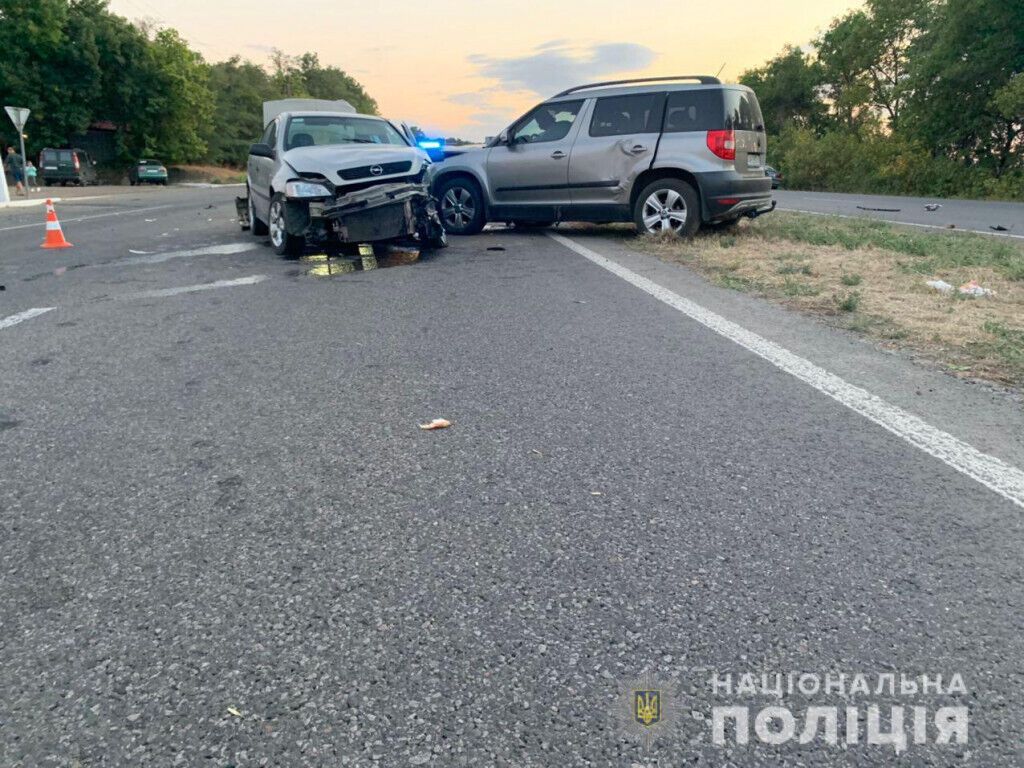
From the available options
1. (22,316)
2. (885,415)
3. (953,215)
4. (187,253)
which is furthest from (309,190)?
(953,215)

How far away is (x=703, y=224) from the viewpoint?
11.4 meters

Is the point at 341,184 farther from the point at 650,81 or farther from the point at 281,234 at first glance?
the point at 650,81

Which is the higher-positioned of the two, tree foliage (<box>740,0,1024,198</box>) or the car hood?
tree foliage (<box>740,0,1024,198</box>)

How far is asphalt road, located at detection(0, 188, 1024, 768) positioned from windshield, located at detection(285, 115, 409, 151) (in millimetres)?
5651

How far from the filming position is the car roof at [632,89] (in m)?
10.2

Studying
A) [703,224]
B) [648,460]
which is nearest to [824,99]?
[703,224]

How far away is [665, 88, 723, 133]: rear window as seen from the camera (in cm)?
1018

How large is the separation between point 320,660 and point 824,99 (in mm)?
72130

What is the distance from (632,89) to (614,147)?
33.9 inches

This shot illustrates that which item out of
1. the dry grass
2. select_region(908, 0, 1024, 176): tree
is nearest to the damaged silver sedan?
the dry grass

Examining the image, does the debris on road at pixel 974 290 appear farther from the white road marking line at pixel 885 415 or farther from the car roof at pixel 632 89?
the car roof at pixel 632 89

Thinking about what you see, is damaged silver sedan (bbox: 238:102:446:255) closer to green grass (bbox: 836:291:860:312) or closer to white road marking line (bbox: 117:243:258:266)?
white road marking line (bbox: 117:243:258:266)

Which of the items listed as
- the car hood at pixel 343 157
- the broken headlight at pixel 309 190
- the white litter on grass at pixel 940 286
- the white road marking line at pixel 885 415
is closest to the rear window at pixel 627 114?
the car hood at pixel 343 157

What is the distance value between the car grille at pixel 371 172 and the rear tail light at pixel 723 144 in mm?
3925
